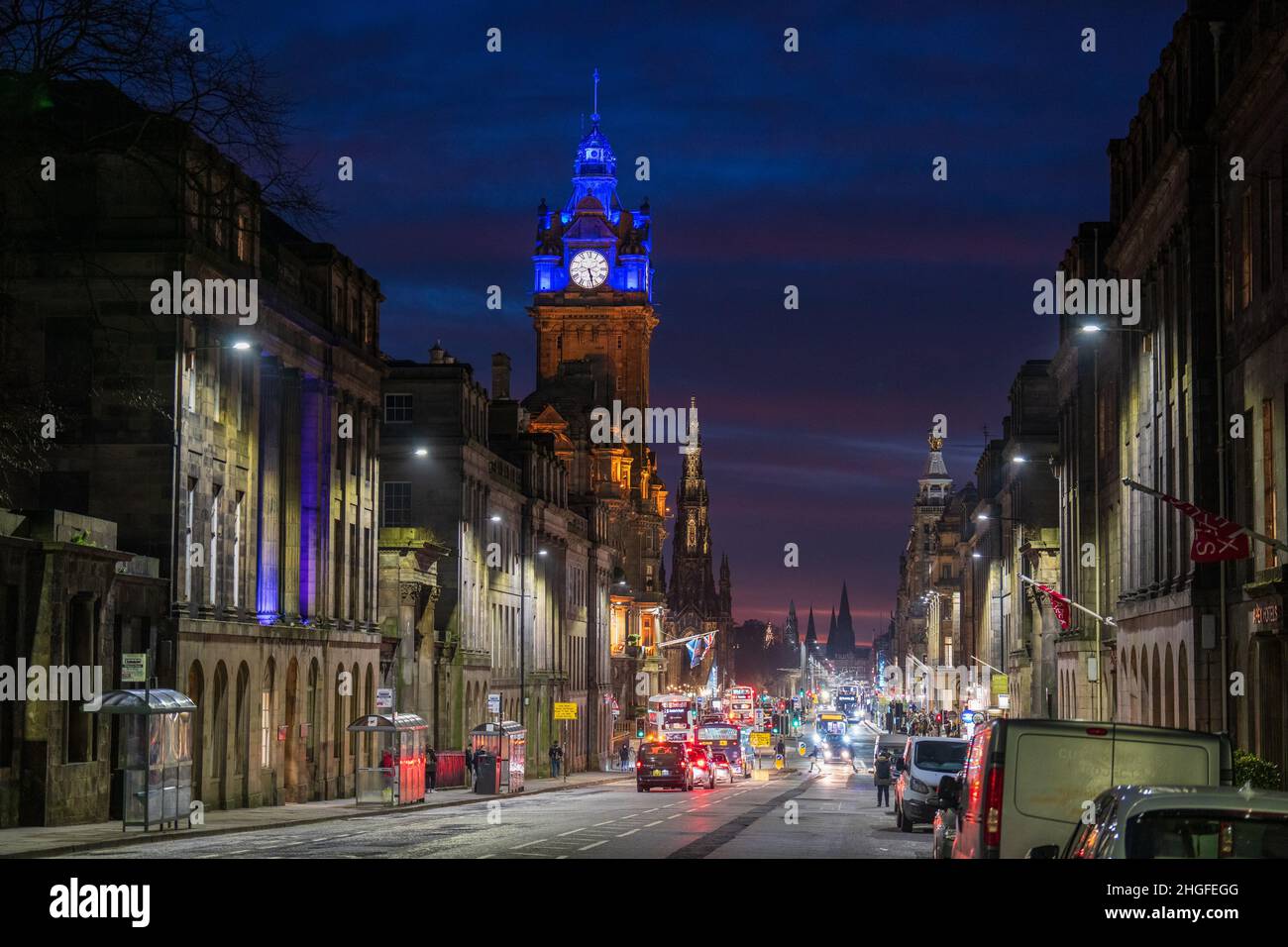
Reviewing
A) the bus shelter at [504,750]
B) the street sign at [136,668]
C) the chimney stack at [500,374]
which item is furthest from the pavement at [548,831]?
the chimney stack at [500,374]

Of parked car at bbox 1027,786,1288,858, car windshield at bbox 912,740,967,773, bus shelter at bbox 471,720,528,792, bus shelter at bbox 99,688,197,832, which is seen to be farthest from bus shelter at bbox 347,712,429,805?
parked car at bbox 1027,786,1288,858

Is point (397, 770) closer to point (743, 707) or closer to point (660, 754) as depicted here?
point (660, 754)

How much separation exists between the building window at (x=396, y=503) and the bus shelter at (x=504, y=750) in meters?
13.8

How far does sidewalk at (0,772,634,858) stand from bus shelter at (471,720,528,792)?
28.2 inches

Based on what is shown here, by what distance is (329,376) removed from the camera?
6206 centimetres

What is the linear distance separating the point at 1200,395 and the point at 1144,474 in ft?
35.8

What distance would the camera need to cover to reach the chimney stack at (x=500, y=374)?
11394 cm

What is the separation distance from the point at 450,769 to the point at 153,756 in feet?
102

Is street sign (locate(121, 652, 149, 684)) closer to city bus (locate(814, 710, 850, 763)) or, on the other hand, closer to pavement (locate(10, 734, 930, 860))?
pavement (locate(10, 734, 930, 860))

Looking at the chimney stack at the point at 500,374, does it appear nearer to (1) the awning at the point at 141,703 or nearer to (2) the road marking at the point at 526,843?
(1) the awning at the point at 141,703

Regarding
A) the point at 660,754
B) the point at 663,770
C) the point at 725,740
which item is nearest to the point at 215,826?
the point at 663,770
